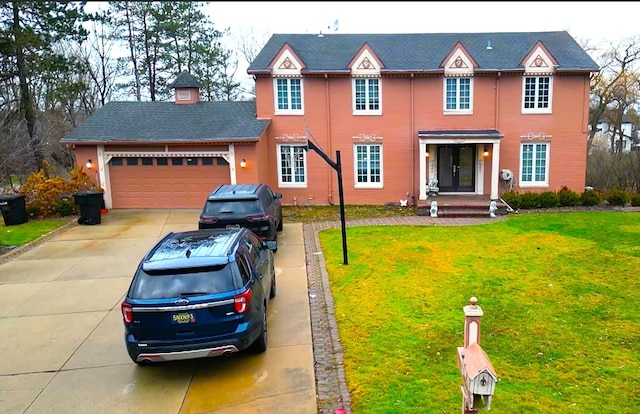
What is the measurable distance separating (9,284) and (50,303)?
7.07ft

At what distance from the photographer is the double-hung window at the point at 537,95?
64.3 ft

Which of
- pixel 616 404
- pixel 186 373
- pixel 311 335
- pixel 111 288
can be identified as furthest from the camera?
pixel 111 288

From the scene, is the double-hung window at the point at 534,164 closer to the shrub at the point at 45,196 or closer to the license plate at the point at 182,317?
the license plate at the point at 182,317

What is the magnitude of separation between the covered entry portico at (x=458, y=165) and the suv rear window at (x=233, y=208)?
951 cm

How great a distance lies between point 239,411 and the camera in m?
5.44

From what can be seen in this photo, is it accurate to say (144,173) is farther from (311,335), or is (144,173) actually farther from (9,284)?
(311,335)

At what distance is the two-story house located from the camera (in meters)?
19.1

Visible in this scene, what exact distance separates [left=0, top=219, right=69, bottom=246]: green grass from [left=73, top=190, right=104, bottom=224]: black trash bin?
0.84m

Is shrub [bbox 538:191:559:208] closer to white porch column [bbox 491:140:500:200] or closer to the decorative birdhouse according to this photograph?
→ white porch column [bbox 491:140:500:200]

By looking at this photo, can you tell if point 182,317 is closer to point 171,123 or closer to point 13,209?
point 13,209

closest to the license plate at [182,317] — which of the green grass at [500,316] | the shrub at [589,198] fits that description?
the green grass at [500,316]

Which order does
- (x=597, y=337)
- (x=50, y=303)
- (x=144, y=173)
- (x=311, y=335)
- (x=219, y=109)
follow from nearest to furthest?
1. (x=597, y=337)
2. (x=311, y=335)
3. (x=50, y=303)
4. (x=144, y=173)
5. (x=219, y=109)

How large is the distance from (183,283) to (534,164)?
712 inches

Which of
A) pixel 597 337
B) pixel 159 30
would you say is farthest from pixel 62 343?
pixel 159 30
